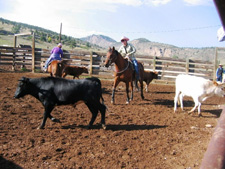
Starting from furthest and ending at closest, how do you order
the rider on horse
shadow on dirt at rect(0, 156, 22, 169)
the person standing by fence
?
the person standing by fence < the rider on horse < shadow on dirt at rect(0, 156, 22, 169)

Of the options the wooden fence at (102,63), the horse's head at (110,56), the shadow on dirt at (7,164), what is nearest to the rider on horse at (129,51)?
the horse's head at (110,56)

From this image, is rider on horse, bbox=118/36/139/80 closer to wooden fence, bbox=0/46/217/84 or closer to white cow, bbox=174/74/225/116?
white cow, bbox=174/74/225/116

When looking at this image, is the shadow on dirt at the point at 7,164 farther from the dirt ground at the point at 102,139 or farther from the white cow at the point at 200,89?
the white cow at the point at 200,89

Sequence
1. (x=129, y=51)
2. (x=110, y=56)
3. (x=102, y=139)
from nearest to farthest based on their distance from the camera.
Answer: (x=102, y=139)
(x=110, y=56)
(x=129, y=51)

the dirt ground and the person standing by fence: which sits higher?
the person standing by fence

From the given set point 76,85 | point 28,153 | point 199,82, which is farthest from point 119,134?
point 199,82

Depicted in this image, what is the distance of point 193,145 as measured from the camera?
5.16 m

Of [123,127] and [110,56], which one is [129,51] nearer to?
[110,56]

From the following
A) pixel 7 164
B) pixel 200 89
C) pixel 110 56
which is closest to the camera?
pixel 7 164

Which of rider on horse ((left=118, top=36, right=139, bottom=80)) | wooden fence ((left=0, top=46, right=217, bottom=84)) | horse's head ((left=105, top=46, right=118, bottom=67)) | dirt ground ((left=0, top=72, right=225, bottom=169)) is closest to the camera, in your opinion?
dirt ground ((left=0, top=72, right=225, bottom=169))

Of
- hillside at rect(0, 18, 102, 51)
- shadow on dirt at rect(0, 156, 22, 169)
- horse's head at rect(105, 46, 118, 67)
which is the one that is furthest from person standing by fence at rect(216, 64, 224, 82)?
hillside at rect(0, 18, 102, 51)

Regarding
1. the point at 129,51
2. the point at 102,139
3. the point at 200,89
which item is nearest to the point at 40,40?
the point at 129,51

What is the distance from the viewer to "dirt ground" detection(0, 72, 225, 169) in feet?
13.5

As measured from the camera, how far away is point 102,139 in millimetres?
5164
